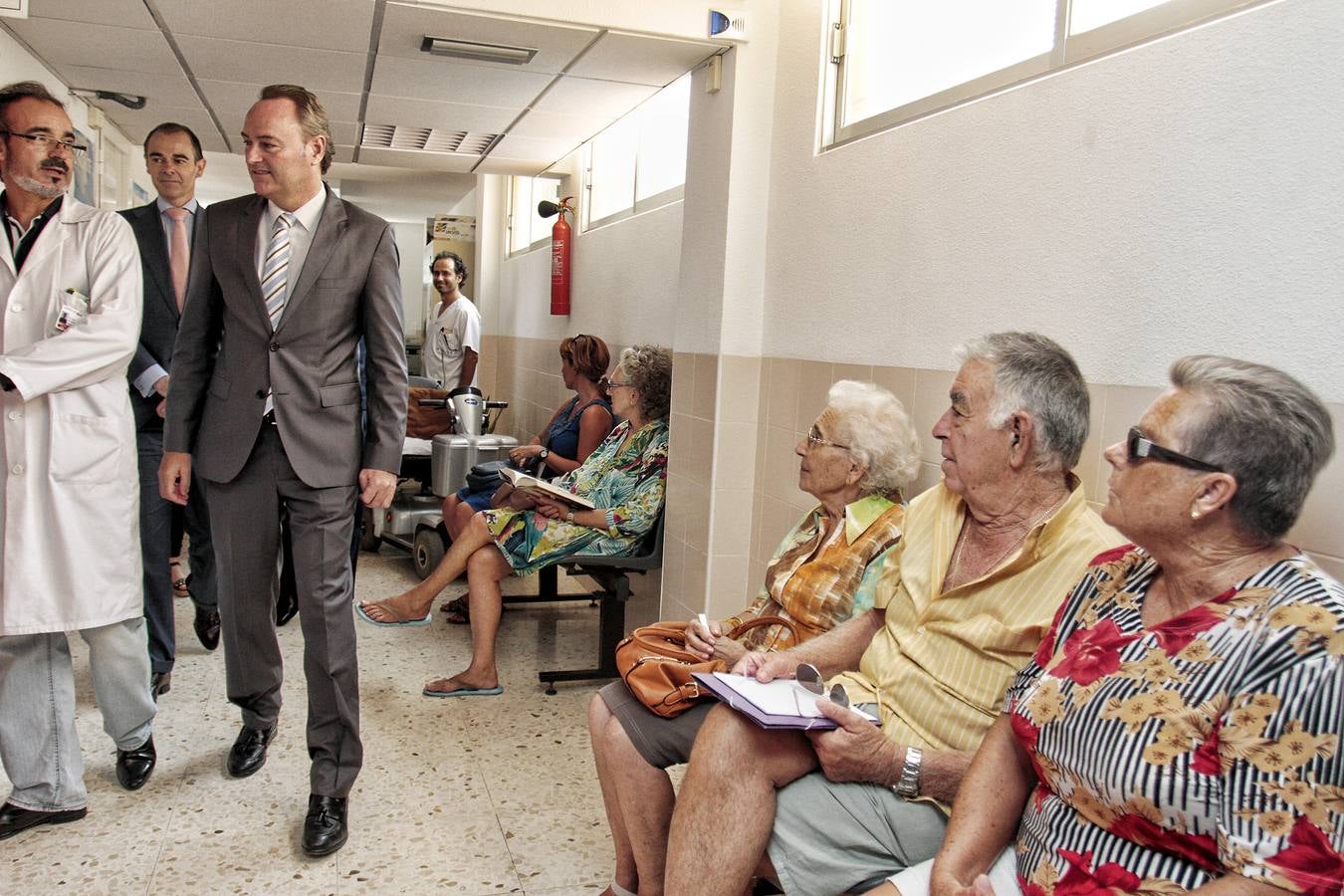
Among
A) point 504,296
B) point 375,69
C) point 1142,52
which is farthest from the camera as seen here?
point 504,296

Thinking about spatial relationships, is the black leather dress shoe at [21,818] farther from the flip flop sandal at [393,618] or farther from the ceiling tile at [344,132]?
the ceiling tile at [344,132]

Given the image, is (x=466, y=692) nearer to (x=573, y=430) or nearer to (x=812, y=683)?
(x=573, y=430)

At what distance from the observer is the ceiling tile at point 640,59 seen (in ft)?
11.0

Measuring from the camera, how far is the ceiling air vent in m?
5.26

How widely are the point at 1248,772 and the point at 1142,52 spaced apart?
130 centimetres

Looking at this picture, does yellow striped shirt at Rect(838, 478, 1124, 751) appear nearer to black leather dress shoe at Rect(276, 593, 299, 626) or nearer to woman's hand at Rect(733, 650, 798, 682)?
woman's hand at Rect(733, 650, 798, 682)

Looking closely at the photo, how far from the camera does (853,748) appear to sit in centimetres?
166

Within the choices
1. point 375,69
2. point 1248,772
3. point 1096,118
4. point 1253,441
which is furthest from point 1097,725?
point 375,69

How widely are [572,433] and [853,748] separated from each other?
10.1 ft

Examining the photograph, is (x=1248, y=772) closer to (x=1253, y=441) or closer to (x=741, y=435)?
(x=1253, y=441)

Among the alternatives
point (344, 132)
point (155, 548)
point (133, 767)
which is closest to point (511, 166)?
point (344, 132)

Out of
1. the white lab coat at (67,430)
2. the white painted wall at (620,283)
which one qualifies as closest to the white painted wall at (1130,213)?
the white painted wall at (620,283)

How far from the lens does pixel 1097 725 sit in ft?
4.37

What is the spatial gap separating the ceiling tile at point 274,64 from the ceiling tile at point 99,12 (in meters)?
0.22
